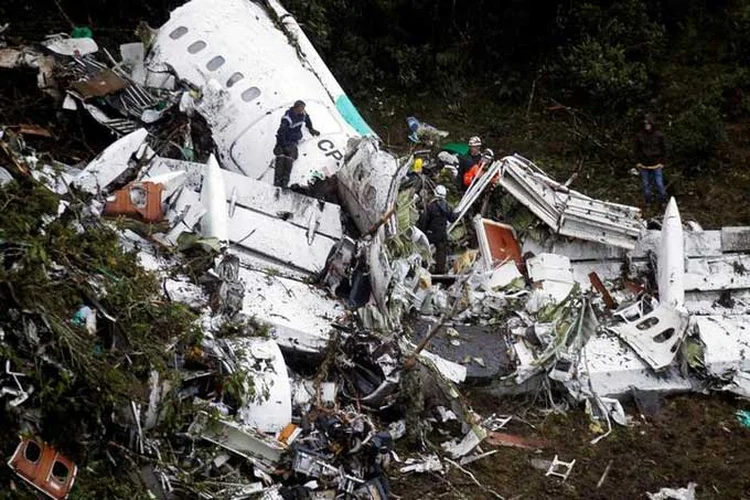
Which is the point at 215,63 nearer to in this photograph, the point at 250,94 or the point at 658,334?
the point at 250,94

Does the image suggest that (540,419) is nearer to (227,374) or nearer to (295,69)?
(227,374)

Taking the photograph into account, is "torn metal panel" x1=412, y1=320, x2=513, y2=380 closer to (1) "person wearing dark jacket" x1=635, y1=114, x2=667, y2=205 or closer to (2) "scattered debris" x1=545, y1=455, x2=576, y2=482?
(2) "scattered debris" x1=545, y1=455, x2=576, y2=482

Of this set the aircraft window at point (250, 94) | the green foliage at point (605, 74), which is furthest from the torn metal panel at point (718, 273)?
the aircraft window at point (250, 94)

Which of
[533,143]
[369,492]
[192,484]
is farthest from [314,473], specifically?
[533,143]

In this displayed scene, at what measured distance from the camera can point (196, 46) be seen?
1368 cm

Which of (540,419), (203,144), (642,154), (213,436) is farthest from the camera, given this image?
(642,154)

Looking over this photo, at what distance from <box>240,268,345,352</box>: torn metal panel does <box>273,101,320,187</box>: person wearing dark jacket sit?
1.71 metres

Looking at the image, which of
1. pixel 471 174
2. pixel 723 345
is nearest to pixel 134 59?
pixel 471 174

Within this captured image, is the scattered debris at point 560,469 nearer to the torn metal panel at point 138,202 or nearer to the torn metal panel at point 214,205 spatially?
the torn metal panel at point 214,205

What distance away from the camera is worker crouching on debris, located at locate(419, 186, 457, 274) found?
12.1m

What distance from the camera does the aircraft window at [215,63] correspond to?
13398 mm

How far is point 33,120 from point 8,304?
5894 mm

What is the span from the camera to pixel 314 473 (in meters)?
8.81

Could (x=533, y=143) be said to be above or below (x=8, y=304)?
below
